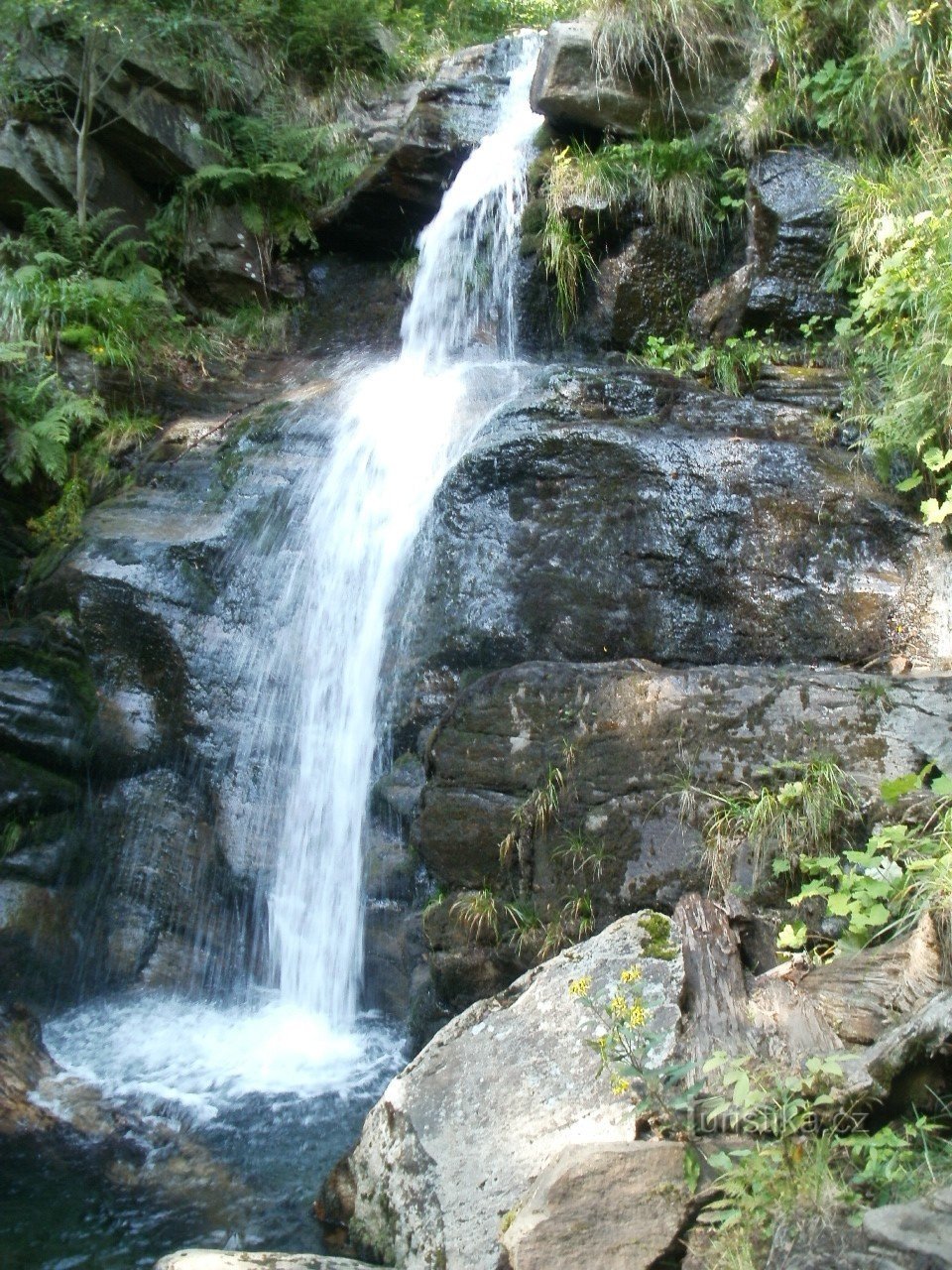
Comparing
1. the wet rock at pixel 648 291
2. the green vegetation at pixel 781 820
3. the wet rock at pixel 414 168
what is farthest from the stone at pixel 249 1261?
the wet rock at pixel 414 168

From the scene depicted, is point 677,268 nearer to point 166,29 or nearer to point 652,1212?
point 166,29

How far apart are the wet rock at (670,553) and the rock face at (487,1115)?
1.89 meters

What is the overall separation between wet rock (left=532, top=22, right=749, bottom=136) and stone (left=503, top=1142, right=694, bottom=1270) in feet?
25.8

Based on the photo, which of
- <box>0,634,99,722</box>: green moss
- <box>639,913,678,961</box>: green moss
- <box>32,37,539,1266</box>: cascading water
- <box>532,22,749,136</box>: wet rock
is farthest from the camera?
<box>532,22,749,136</box>: wet rock

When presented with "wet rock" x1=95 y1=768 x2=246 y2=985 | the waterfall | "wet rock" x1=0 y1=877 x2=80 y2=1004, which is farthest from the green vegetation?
"wet rock" x1=0 y1=877 x2=80 y2=1004

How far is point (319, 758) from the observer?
5.69 meters

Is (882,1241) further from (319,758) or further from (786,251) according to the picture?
(786,251)

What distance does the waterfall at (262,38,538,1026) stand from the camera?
5.32 m

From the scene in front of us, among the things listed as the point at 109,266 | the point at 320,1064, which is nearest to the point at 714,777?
the point at 320,1064

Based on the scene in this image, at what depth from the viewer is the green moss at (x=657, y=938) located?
3.68 metres

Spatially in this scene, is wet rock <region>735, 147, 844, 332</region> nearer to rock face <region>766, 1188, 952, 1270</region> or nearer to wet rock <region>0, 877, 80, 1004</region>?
wet rock <region>0, 877, 80, 1004</region>

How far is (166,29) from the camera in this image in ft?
28.8

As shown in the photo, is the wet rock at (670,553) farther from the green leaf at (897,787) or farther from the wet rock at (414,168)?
the wet rock at (414,168)

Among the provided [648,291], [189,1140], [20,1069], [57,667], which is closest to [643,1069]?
[189,1140]
